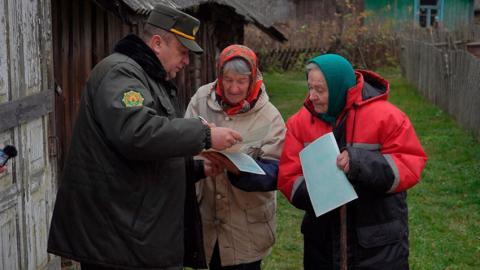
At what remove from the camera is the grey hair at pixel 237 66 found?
3836 millimetres

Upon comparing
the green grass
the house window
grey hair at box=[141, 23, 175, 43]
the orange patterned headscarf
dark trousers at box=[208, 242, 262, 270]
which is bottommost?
the green grass

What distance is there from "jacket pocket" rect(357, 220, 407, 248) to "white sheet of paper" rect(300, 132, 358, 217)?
0.87 ft

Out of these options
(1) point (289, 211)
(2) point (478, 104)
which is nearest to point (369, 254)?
(1) point (289, 211)

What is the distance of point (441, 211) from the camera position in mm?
7559

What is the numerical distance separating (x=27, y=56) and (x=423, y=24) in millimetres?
27395

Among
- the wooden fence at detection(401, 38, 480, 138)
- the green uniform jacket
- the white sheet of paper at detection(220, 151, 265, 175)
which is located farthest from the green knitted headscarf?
the wooden fence at detection(401, 38, 480, 138)

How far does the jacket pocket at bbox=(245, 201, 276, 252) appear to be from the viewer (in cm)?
401

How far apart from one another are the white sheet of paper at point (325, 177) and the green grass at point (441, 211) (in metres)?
2.60

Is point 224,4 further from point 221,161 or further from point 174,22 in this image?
point 174,22

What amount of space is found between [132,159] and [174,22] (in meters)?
0.67

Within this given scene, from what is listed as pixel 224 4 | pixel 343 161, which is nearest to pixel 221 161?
pixel 343 161

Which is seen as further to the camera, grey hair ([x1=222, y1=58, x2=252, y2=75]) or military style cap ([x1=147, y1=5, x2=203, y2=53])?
grey hair ([x1=222, y1=58, x2=252, y2=75])

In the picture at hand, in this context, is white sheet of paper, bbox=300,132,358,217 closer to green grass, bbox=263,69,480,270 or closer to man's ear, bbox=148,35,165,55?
man's ear, bbox=148,35,165,55

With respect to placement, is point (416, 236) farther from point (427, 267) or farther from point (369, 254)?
point (369, 254)
